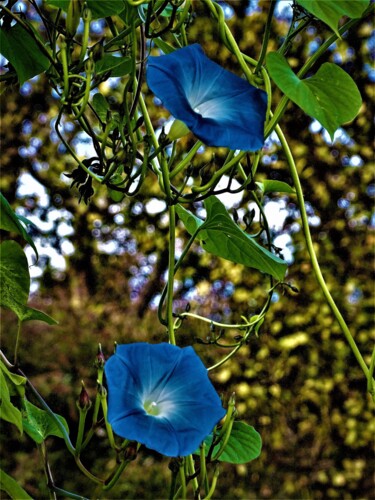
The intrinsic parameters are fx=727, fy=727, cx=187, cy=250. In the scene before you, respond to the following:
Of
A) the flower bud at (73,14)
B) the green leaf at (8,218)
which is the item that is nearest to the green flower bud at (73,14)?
the flower bud at (73,14)

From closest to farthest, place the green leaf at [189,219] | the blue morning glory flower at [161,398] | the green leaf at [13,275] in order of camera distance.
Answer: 1. the blue morning glory flower at [161,398]
2. the green leaf at [13,275]
3. the green leaf at [189,219]

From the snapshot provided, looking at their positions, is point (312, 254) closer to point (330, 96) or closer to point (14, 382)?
point (330, 96)

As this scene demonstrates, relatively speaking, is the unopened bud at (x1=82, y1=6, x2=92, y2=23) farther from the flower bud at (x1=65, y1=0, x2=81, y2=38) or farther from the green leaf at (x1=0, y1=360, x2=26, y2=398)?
the green leaf at (x1=0, y1=360, x2=26, y2=398)

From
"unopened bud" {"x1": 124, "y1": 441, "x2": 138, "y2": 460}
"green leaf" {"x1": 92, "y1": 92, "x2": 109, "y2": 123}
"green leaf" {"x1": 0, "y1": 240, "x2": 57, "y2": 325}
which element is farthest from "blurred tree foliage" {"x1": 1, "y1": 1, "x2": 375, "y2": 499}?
"unopened bud" {"x1": 124, "y1": 441, "x2": 138, "y2": 460}

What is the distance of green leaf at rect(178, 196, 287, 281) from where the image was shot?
1.52 ft

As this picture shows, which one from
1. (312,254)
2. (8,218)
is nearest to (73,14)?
(8,218)

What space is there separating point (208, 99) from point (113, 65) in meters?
0.14

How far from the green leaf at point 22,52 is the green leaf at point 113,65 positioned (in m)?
0.04

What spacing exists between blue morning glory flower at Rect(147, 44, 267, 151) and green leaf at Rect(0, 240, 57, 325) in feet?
0.45

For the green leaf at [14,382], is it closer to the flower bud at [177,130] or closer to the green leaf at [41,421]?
the green leaf at [41,421]

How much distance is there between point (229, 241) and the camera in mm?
518

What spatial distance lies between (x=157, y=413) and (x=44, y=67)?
0.88 feet

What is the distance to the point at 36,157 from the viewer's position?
10.3 ft

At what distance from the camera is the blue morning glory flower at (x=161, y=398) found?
32cm
